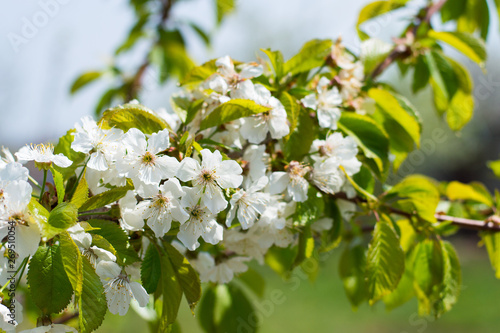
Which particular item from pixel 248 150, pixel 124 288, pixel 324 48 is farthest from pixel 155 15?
pixel 124 288

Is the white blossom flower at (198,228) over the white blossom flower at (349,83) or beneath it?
beneath

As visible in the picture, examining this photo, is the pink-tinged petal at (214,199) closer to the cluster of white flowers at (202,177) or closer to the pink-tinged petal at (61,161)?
the cluster of white flowers at (202,177)

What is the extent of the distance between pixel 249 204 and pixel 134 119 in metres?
0.24

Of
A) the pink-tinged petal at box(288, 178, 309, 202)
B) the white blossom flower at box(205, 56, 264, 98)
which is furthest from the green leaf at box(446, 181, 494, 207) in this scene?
the white blossom flower at box(205, 56, 264, 98)

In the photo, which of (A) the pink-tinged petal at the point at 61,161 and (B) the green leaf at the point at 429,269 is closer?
(A) the pink-tinged petal at the point at 61,161

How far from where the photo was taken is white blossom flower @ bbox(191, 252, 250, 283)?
0.99 metres

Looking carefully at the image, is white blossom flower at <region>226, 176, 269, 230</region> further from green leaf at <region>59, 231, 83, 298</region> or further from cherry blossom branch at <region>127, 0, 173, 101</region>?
cherry blossom branch at <region>127, 0, 173, 101</region>

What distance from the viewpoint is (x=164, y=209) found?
2.24 ft

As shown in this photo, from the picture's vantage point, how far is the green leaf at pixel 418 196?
0.91 meters

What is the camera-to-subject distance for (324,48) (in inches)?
37.6

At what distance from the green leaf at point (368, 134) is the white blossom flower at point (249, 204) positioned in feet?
0.95

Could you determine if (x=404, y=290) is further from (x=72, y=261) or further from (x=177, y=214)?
(x=72, y=261)

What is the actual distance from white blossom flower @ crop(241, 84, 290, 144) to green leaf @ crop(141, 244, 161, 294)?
0.26m

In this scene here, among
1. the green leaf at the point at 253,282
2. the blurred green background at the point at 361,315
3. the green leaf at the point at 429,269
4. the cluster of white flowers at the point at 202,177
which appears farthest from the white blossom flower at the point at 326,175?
the blurred green background at the point at 361,315
